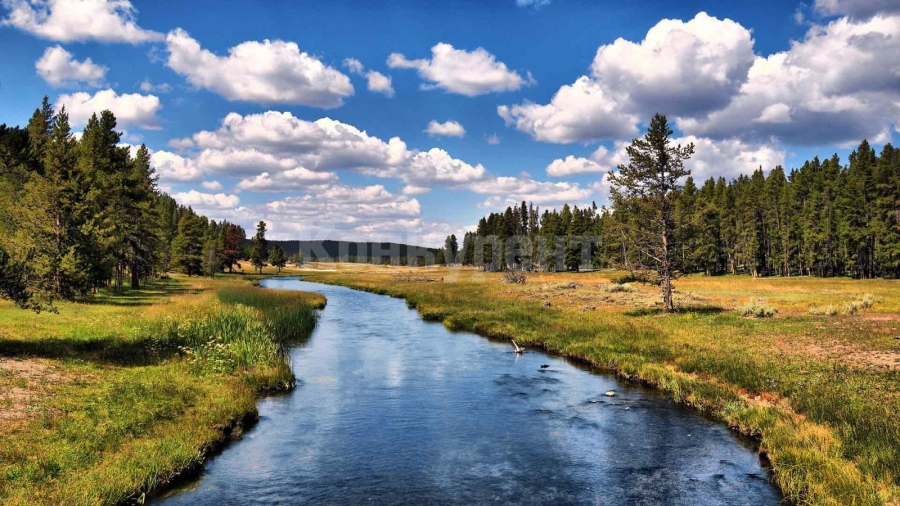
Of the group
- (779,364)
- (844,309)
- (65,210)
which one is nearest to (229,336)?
(65,210)

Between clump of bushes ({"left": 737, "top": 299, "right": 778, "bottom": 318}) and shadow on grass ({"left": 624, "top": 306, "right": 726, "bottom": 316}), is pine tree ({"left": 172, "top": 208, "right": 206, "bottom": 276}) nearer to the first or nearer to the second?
shadow on grass ({"left": 624, "top": 306, "right": 726, "bottom": 316})

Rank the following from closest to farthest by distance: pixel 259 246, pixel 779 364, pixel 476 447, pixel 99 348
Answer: pixel 476 447 < pixel 779 364 < pixel 99 348 < pixel 259 246

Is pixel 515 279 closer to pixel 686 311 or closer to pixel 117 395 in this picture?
pixel 686 311

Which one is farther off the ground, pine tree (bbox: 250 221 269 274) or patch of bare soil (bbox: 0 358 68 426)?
pine tree (bbox: 250 221 269 274)

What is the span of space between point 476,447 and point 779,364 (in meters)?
14.3

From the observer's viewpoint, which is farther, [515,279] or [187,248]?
[187,248]

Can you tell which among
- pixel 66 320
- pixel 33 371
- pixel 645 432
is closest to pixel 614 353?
pixel 645 432

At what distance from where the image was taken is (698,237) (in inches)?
1590

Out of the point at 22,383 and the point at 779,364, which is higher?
the point at 22,383

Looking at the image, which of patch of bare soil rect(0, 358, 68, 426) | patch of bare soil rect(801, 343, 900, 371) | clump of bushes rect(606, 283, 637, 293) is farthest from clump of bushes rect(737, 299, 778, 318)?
patch of bare soil rect(0, 358, 68, 426)

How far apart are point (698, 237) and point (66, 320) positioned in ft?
141

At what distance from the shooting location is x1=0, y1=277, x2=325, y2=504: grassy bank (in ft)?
38.0

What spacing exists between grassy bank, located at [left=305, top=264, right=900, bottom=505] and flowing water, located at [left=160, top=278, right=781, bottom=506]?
1.09m

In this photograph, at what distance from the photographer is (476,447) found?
15.8m
